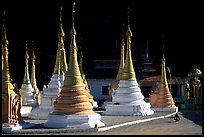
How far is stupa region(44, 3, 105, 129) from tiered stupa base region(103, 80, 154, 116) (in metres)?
6.43

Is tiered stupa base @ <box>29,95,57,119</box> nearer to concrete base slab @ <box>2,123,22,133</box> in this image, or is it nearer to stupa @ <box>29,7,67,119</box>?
stupa @ <box>29,7,67,119</box>

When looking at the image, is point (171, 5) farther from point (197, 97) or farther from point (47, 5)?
point (197, 97)

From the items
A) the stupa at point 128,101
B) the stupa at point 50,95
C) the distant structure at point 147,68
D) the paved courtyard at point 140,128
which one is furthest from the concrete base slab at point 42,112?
the distant structure at point 147,68

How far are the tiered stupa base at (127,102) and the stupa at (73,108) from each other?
6.43 meters

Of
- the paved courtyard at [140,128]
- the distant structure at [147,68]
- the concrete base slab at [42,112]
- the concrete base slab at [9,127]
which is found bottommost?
the paved courtyard at [140,128]

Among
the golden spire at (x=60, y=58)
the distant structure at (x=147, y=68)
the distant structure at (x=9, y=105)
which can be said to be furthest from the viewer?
the distant structure at (x=147, y=68)

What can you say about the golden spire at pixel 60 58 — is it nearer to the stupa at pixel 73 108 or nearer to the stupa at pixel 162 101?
the stupa at pixel 73 108

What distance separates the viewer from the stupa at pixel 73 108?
18984mm

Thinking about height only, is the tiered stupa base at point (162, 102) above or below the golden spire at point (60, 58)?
below

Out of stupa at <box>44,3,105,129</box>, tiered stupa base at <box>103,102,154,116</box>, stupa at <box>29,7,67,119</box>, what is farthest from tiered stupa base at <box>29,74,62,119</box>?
stupa at <box>44,3,105,129</box>

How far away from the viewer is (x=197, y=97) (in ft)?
109

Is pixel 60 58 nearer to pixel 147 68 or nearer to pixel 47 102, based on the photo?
pixel 47 102

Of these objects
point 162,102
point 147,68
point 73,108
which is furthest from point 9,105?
point 147,68

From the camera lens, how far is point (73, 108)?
1919cm
